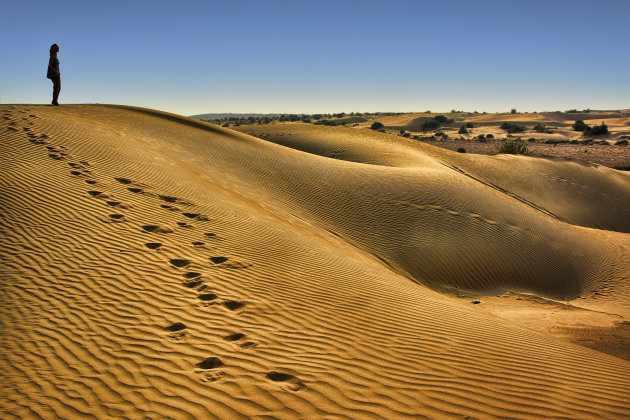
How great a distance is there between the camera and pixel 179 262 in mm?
6562

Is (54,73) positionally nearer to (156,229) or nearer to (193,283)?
(156,229)

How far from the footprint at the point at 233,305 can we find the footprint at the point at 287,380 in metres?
1.54

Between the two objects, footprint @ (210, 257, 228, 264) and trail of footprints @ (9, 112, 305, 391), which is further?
footprint @ (210, 257, 228, 264)

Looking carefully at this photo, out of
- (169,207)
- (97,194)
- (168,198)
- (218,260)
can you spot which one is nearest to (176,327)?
(218,260)

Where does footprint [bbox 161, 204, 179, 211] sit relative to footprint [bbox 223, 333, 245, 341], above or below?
above

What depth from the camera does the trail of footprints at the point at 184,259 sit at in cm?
400

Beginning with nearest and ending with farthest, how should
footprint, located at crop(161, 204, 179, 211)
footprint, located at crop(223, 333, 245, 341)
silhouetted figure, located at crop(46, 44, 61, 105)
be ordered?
footprint, located at crop(223, 333, 245, 341), footprint, located at crop(161, 204, 179, 211), silhouetted figure, located at crop(46, 44, 61, 105)

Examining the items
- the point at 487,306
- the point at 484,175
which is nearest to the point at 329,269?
the point at 487,306

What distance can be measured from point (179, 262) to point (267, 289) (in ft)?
5.13

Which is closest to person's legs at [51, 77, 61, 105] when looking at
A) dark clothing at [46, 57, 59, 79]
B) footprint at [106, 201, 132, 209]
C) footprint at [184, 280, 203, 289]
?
dark clothing at [46, 57, 59, 79]

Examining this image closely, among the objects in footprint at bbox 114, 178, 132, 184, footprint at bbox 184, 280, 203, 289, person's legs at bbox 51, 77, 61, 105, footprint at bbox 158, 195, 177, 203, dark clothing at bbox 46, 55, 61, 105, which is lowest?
footprint at bbox 184, 280, 203, 289

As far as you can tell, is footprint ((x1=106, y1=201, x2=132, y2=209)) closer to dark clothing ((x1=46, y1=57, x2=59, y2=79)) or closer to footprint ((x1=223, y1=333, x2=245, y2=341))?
footprint ((x1=223, y1=333, x2=245, y2=341))

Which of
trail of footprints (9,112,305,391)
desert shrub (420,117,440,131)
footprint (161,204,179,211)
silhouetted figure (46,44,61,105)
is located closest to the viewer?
trail of footprints (9,112,305,391)

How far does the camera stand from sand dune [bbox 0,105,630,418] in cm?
376
